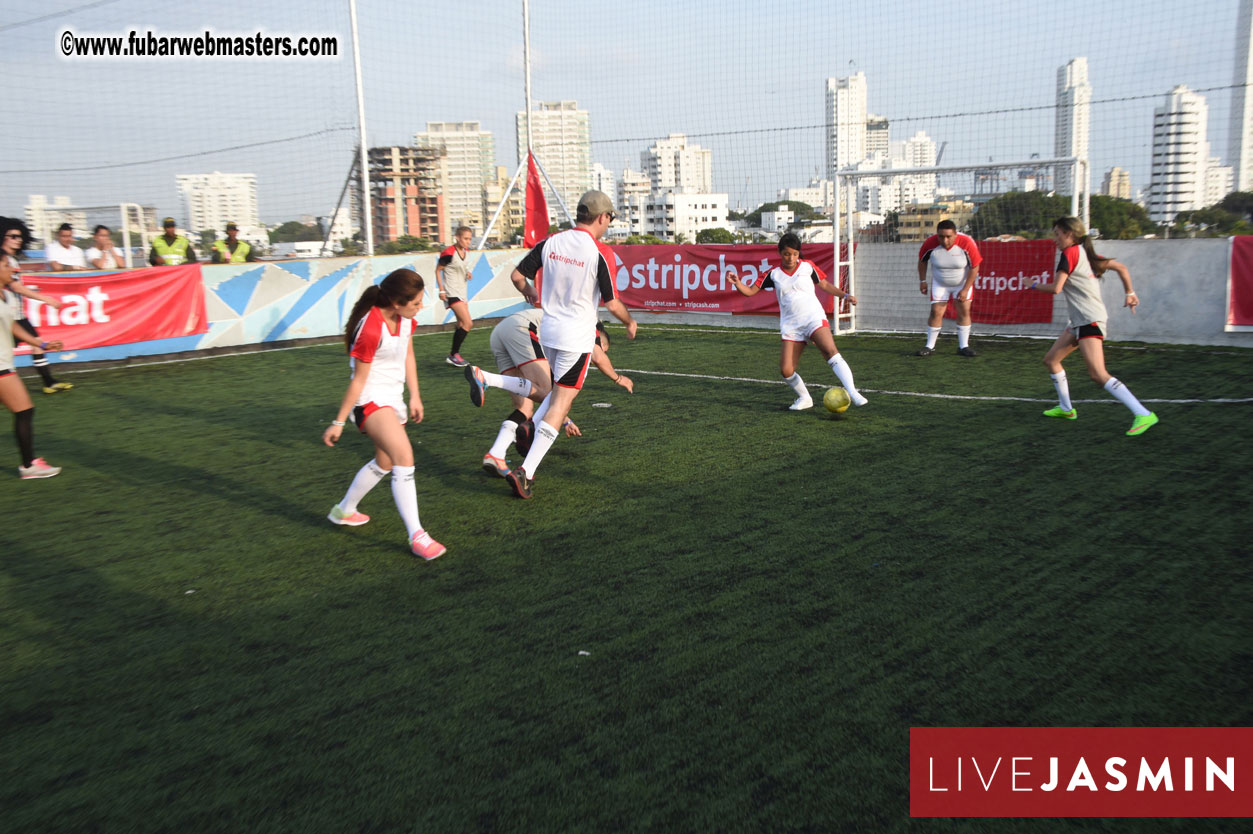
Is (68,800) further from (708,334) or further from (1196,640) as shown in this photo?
(708,334)

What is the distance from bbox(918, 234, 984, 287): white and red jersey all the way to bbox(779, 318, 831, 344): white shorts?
4.89m

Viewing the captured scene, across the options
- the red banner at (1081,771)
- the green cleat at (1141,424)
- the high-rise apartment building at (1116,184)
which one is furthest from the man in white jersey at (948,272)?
the red banner at (1081,771)

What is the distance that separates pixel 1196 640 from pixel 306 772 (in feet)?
11.8

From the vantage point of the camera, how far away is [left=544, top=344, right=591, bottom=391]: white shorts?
260 inches

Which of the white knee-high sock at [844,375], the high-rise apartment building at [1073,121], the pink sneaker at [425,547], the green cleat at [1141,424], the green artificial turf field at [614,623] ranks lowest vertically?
the green artificial turf field at [614,623]

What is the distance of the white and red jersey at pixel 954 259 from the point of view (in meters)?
13.4

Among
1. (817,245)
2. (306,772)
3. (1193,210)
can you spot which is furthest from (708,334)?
(306,772)

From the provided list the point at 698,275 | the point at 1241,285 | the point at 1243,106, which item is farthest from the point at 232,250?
the point at 1243,106

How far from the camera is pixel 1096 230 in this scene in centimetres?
1431

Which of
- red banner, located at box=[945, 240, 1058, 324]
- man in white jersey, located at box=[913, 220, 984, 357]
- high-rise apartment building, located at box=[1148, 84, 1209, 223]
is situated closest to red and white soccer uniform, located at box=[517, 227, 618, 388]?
Answer: man in white jersey, located at box=[913, 220, 984, 357]

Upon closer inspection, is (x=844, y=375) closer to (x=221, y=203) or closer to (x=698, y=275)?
(x=698, y=275)

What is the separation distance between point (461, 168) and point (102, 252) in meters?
8.50

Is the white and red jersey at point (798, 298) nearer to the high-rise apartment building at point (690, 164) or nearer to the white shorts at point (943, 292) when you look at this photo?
the white shorts at point (943, 292)

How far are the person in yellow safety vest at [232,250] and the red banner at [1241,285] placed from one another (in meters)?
15.3
